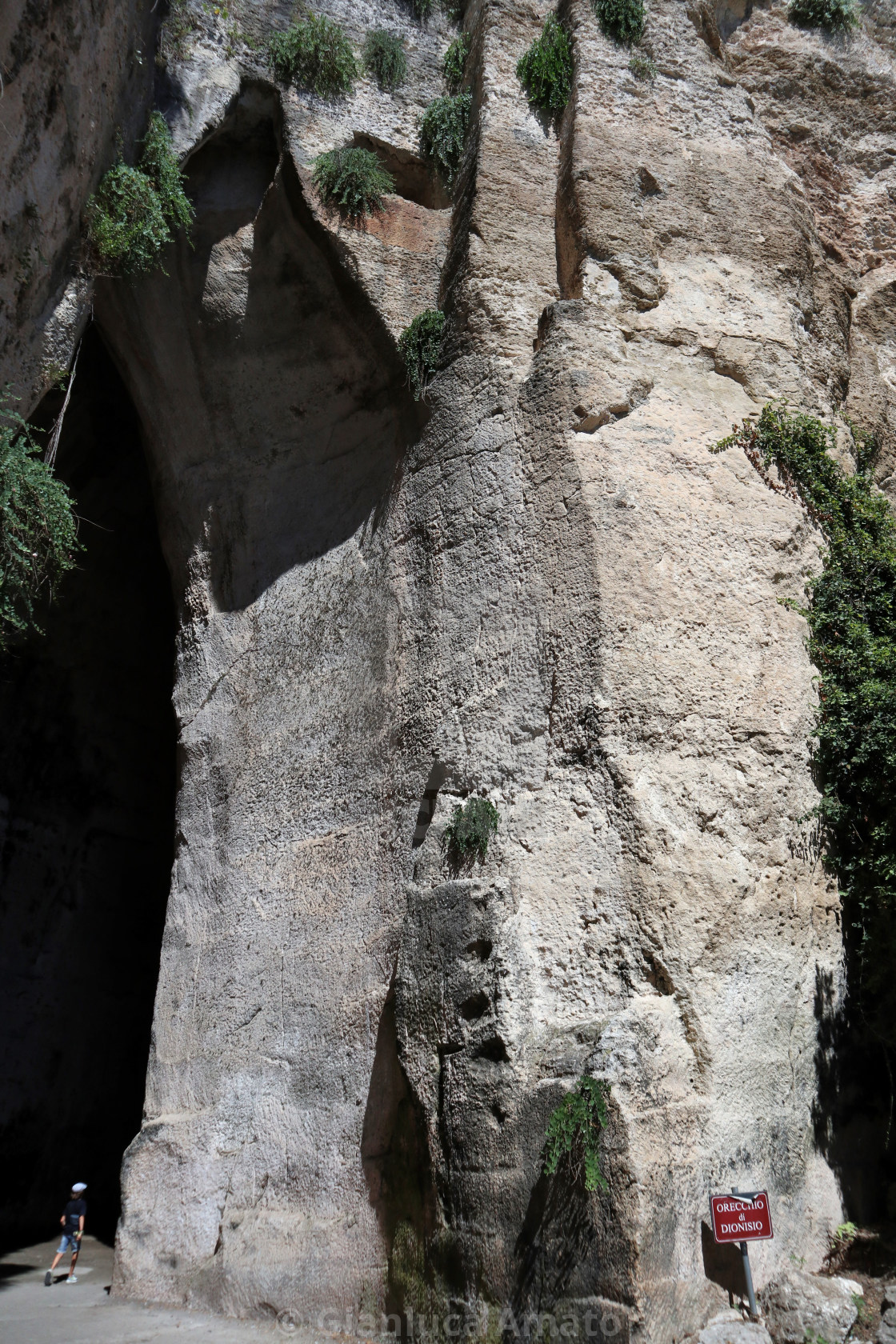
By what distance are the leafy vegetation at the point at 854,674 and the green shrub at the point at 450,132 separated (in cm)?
334

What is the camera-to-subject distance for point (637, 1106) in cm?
460

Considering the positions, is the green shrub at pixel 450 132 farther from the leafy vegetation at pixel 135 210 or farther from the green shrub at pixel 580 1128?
the green shrub at pixel 580 1128

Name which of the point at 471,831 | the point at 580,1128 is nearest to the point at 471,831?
the point at 471,831

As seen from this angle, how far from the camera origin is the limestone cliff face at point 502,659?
4.98 meters

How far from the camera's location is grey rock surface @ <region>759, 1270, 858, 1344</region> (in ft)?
14.2

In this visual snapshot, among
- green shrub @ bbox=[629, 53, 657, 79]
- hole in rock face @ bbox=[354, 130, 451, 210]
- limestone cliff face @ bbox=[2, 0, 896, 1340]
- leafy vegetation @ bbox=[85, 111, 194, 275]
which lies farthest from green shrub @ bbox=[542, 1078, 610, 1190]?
green shrub @ bbox=[629, 53, 657, 79]

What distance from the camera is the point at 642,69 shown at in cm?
768

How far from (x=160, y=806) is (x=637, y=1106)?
910 centimetres

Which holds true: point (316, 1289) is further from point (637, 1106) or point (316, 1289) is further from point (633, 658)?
point (633, 658)

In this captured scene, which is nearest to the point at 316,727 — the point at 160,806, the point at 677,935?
the point at 677,935

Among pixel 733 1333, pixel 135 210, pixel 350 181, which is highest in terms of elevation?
pixel 350 181

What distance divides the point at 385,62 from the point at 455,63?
0.58m

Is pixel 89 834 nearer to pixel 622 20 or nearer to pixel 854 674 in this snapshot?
pixel 854 674

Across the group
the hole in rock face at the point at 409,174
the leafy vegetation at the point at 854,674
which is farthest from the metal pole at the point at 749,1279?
the hole in rock face at the point at 409,174
